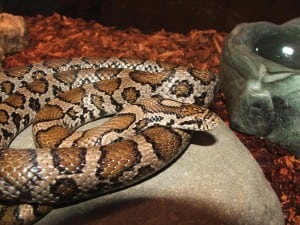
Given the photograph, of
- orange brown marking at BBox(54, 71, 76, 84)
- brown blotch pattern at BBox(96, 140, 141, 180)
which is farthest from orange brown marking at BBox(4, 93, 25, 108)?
brown blotch pattern at BBox(96, 140, 141, 180)

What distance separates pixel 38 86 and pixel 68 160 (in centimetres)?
237

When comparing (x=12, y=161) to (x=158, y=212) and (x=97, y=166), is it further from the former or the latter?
(x=158, y=212)

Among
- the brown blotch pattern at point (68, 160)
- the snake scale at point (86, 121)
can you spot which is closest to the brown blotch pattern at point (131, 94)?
the snake scale at point (86, 121)

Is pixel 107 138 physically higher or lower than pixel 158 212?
higher

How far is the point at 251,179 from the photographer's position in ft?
14.8

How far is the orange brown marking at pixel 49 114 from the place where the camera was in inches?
203

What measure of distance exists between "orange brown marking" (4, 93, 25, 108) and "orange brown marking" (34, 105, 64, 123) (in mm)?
509

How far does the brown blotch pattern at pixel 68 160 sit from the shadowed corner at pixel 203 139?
1574mm

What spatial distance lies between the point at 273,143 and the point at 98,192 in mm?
2580

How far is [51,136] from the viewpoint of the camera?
15.6 feet

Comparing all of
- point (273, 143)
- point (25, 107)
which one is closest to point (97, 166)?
point (25, 107)

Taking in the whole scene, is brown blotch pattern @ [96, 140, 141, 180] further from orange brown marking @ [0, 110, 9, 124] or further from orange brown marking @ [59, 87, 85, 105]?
orange brown marking @ [0, 110, 9, 124]

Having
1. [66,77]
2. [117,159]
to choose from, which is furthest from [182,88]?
[117,159]

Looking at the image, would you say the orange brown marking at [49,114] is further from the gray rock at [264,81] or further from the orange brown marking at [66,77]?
the gray rock at [264,81]
